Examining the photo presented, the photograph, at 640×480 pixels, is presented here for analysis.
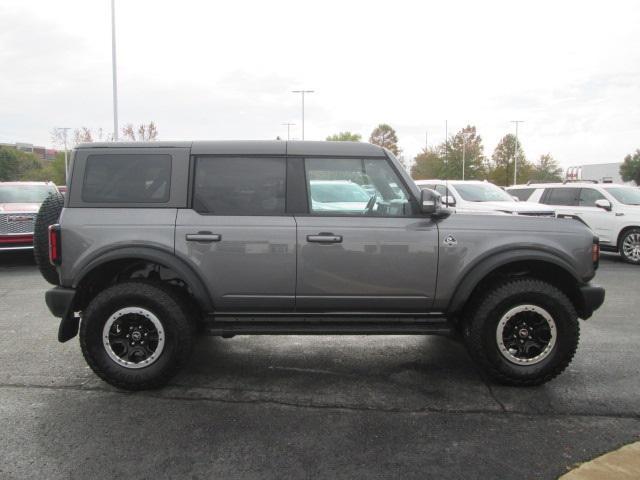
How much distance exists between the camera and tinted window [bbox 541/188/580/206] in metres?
12.3

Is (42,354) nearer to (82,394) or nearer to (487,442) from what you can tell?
(82,394)

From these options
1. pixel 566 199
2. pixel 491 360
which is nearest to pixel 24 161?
pixel 566 199

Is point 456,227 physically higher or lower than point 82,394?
higher

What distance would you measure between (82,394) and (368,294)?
2374 mm

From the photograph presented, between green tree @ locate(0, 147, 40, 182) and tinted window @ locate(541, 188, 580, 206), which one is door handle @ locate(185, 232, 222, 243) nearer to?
tinted window @ locate(541, 188, 580, 206)

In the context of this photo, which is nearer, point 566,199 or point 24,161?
point 566,199

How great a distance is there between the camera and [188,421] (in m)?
3.47

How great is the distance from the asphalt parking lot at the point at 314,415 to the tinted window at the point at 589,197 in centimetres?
769

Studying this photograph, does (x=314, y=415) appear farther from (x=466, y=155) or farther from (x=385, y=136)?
(x=385, y=136)

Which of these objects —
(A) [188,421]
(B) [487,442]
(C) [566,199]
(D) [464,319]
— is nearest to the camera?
(B) [487,442]

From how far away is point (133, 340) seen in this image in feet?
13.1

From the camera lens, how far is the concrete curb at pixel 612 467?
2781 millimetres

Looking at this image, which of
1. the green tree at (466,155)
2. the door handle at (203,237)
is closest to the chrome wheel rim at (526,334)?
the door handle at (203,237)

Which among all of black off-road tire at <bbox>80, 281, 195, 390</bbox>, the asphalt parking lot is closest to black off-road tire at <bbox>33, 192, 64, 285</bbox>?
black off-road tire at <bbox>80, 281, 195, 390</bbox>
